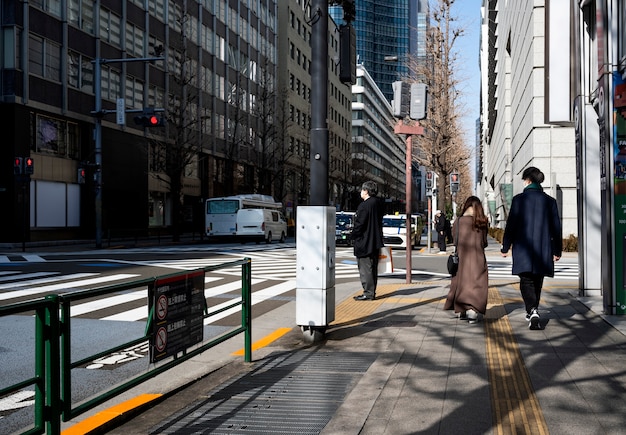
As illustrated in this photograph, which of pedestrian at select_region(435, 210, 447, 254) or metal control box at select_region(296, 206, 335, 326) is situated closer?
metal control box at select_region(296, 206, 335, 326)

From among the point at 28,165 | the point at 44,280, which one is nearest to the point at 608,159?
the point at 44,280

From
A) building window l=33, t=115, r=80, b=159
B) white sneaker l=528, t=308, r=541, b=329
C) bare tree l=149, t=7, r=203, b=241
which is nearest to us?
white sneaker l=528, t=308, r=541, b=329

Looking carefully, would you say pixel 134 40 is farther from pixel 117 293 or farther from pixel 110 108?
pixel 117 293

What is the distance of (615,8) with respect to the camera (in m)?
8.00

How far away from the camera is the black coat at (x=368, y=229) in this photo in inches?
372

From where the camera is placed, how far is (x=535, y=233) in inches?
288

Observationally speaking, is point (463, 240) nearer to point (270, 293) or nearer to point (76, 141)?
point (270, 293)

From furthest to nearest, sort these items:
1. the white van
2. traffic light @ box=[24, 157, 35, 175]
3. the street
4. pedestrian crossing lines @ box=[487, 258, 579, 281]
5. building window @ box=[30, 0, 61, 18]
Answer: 1. the white van
2. building window @ box=[30, 0, 61, 18]
3. traffic light @ box=[24, 157, 35, 175]
4. pedestrian crossing lines @ box=[487, 258, 579, 281]
5. the street

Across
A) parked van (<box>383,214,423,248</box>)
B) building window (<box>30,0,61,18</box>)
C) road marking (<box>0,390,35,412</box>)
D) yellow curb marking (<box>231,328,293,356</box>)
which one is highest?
building window (<box>30,0,61,18</box>)

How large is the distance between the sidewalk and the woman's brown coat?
264 millimetres

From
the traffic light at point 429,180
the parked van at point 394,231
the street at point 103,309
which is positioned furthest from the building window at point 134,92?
the street at point 103,309

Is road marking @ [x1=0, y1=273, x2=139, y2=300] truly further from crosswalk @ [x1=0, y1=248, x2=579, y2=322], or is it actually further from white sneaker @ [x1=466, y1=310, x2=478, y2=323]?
white sneaker @ [x1=466, y1=310, x2=478, y2=323]

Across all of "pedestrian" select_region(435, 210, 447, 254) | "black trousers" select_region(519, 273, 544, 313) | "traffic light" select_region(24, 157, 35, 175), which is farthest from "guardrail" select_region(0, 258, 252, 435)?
"traffic light" select_region(24, 157, 35, 175)

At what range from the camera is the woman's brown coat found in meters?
7.64
